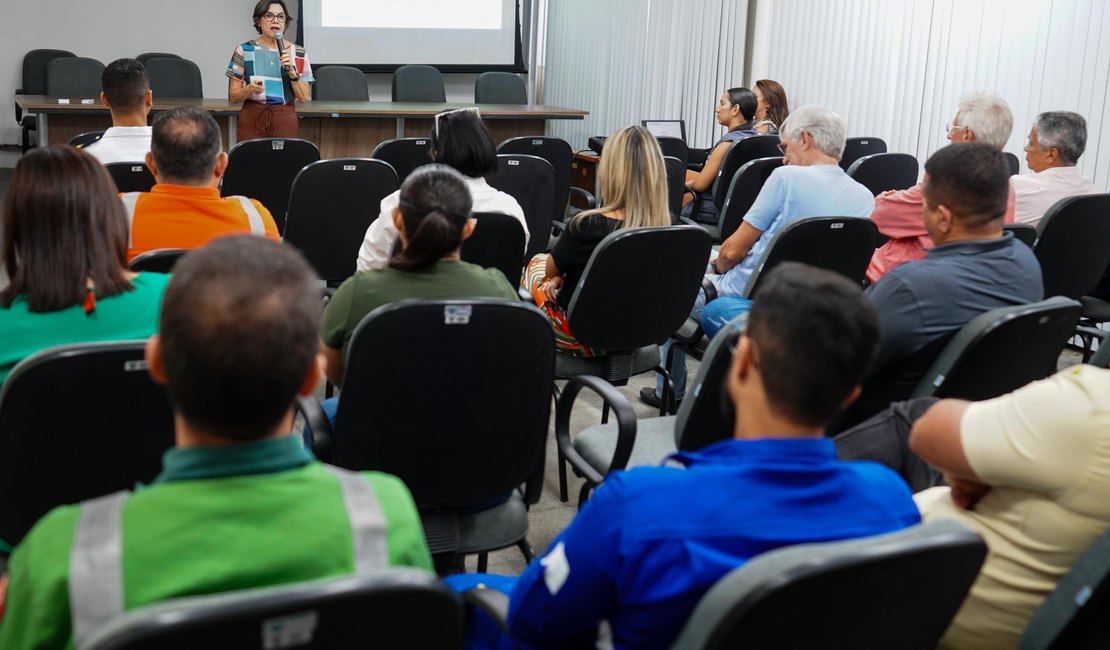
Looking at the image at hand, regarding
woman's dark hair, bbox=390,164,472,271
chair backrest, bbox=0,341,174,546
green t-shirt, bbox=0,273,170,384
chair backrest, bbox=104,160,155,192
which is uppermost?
woman's dark hair, bbox=390,164,472,271

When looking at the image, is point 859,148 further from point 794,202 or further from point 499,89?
point 499,89

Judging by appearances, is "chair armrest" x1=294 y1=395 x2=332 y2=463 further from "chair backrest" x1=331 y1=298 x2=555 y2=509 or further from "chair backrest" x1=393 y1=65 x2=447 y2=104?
"chair backrest" x1=393 y1=65 x2=447 y2=104

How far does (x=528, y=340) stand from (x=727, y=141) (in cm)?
435

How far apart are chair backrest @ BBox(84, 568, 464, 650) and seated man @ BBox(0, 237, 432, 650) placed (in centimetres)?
10

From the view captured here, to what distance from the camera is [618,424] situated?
2541 millimetres

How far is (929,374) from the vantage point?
93.8 inches

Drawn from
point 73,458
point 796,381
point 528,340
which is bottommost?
point 73,458

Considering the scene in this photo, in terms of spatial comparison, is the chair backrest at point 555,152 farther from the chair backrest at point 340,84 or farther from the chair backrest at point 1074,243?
the chair backrest at point 340,84

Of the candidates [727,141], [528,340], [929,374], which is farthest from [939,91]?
[528,340]

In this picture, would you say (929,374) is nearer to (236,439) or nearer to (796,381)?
(796,381)

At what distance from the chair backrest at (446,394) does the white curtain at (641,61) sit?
6.81m

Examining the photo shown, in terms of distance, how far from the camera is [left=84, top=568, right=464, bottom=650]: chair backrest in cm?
93

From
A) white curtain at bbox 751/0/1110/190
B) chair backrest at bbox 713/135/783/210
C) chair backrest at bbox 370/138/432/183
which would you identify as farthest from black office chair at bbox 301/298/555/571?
white curtain at bbox 751/0/1110/190

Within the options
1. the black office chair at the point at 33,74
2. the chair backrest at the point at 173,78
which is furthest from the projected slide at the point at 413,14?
the black office chair at the point at 33,74
